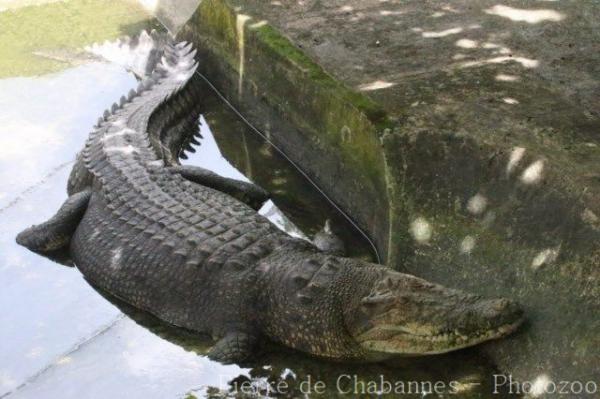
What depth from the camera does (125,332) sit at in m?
4.79

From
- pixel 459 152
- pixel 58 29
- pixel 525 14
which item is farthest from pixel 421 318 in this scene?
pixel 58 29

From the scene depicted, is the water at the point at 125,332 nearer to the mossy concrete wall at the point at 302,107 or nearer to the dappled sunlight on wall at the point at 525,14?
the mossy concrete wall at the point at 302,107

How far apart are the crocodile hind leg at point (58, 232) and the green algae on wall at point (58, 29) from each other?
2.71 metres

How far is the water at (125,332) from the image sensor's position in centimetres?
429

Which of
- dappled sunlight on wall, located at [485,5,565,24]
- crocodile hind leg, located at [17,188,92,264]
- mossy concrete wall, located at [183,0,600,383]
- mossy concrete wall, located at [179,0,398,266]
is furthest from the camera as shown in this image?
dappled sunlight on wall, located at [485,5,565,24]

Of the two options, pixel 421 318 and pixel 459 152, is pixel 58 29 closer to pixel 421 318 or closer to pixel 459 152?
pixel 459 152

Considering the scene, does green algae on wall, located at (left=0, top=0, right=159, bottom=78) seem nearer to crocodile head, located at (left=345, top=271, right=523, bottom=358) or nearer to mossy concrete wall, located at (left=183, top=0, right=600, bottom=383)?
mossy concrete wall, located at (left=183, top=0, right=600, bottom=383)

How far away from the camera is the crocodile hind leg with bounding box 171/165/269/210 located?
583 cm

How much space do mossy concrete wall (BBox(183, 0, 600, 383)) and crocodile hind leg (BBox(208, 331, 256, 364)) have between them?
989 millimetres

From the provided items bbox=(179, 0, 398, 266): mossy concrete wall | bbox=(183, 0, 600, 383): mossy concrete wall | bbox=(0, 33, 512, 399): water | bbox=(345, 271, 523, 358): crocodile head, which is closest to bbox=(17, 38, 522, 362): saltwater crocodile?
bbox=(345, 271, 523, 358): crocodile head

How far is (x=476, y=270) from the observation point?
4.43 m

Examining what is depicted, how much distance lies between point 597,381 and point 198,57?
4.97 meters

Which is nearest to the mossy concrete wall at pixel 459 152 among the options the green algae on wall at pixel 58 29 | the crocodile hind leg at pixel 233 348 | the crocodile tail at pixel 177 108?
the crocodile tail at pixel 177 108

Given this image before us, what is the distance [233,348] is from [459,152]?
162cm
